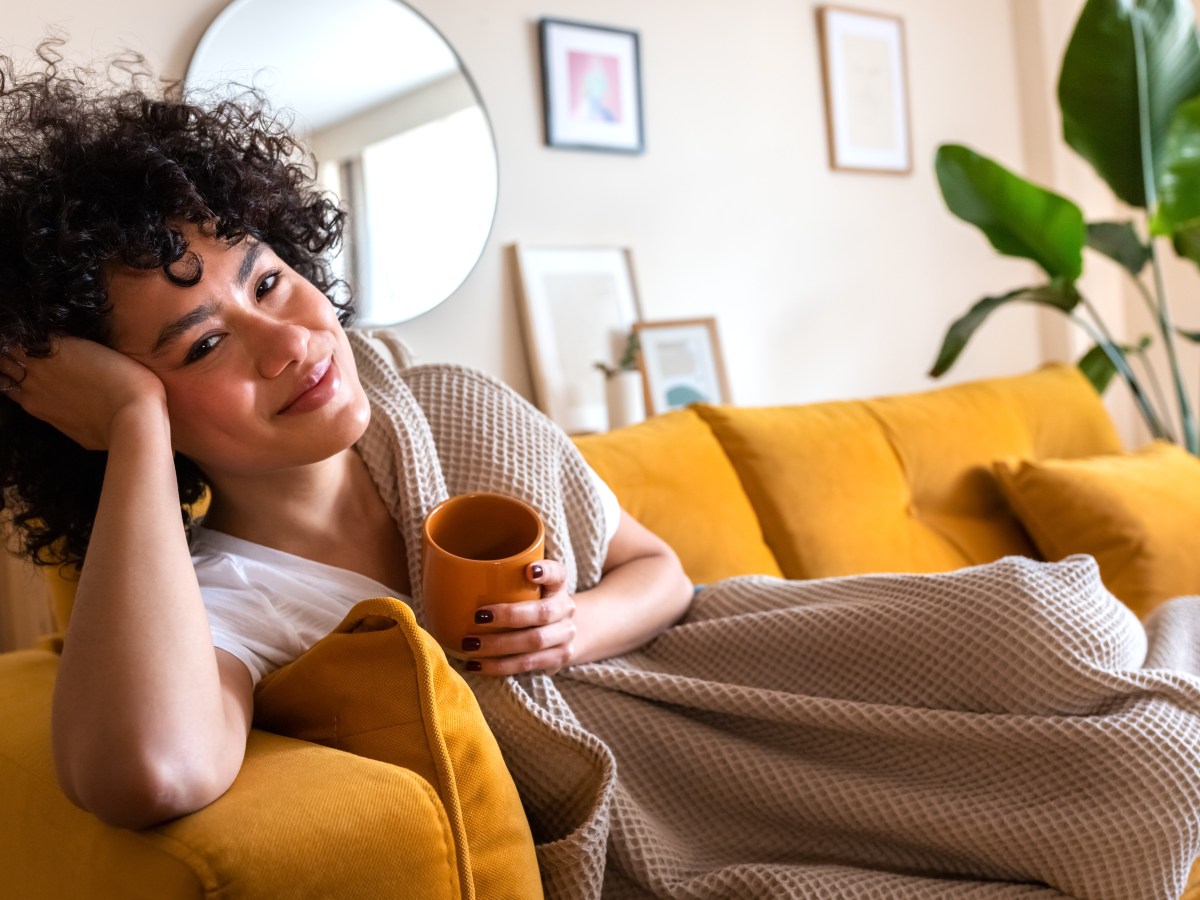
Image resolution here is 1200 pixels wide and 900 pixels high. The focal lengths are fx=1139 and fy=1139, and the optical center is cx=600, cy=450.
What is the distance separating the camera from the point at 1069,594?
1.12 m

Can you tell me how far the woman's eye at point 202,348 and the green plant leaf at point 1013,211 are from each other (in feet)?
6.78

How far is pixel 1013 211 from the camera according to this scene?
8.66 ft

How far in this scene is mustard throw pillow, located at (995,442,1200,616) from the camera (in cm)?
199

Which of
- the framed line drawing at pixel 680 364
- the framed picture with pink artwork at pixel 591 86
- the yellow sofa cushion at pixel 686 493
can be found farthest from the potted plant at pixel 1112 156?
Answer: the yellow sofa cushion at pixel 686 493

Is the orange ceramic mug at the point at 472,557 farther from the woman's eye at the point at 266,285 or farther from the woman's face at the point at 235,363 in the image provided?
the woman's eye at the point at 266,285

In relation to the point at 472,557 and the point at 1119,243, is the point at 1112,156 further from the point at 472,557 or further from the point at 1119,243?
the point at 472,557

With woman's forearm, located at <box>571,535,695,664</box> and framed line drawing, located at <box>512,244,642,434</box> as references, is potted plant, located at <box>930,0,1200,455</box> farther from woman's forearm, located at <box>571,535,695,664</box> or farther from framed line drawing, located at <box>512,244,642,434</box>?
woman's forearm, located at <box>571,535,695,664</box>

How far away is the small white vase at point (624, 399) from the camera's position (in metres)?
2.39

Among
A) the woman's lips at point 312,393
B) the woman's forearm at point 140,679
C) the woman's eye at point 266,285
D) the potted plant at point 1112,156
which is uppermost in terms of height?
the potted plant at point 1112,156

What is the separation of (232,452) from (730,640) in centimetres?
55

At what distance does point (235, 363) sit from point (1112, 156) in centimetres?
237

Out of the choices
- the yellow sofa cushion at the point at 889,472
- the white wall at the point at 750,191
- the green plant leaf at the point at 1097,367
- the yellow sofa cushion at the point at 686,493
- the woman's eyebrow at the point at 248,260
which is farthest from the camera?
the green plant leaf at the point at 1097,367

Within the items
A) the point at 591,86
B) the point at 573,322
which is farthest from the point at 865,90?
the point at 573,322

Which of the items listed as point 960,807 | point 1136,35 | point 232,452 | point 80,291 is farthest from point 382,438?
point 1136,35
